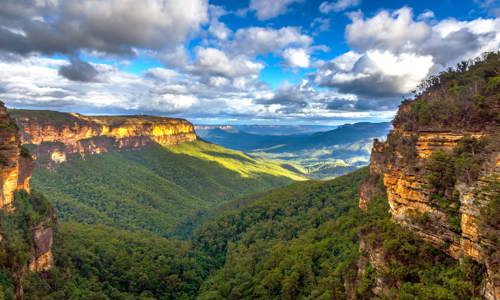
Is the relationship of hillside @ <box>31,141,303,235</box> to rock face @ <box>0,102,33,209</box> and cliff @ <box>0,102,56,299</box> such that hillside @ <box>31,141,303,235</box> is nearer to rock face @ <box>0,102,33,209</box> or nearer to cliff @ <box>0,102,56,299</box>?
cliff @ <box>0,102,56,299</box>

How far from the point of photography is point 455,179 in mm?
23641

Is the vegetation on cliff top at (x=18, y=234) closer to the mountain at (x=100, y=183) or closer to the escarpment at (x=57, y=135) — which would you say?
the mountain at (x=100, y=183)

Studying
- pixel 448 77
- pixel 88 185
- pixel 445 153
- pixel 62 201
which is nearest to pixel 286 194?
pixel 448 77

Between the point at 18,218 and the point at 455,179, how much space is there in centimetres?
6048

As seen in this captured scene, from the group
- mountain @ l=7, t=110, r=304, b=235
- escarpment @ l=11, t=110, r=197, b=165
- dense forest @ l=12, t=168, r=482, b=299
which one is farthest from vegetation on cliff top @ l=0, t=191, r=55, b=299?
escarpment @ l=11, t=110, r=197, b=165

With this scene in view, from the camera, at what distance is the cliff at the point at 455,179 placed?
59.8 ft

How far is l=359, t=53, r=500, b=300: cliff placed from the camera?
18234 mm

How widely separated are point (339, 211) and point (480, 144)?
156 feet

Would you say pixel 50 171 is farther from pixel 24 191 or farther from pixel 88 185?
pixel 24 191

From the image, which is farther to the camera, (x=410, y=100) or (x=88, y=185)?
(x=88, y=185)

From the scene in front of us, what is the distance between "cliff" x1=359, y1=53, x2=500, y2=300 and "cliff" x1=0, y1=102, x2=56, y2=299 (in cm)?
4536

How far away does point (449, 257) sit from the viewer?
22.0 meters

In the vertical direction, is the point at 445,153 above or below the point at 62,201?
above

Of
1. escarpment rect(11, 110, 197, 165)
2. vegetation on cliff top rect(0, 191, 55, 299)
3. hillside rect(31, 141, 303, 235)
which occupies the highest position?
escarpment rect(11, 110, 197, 165)
